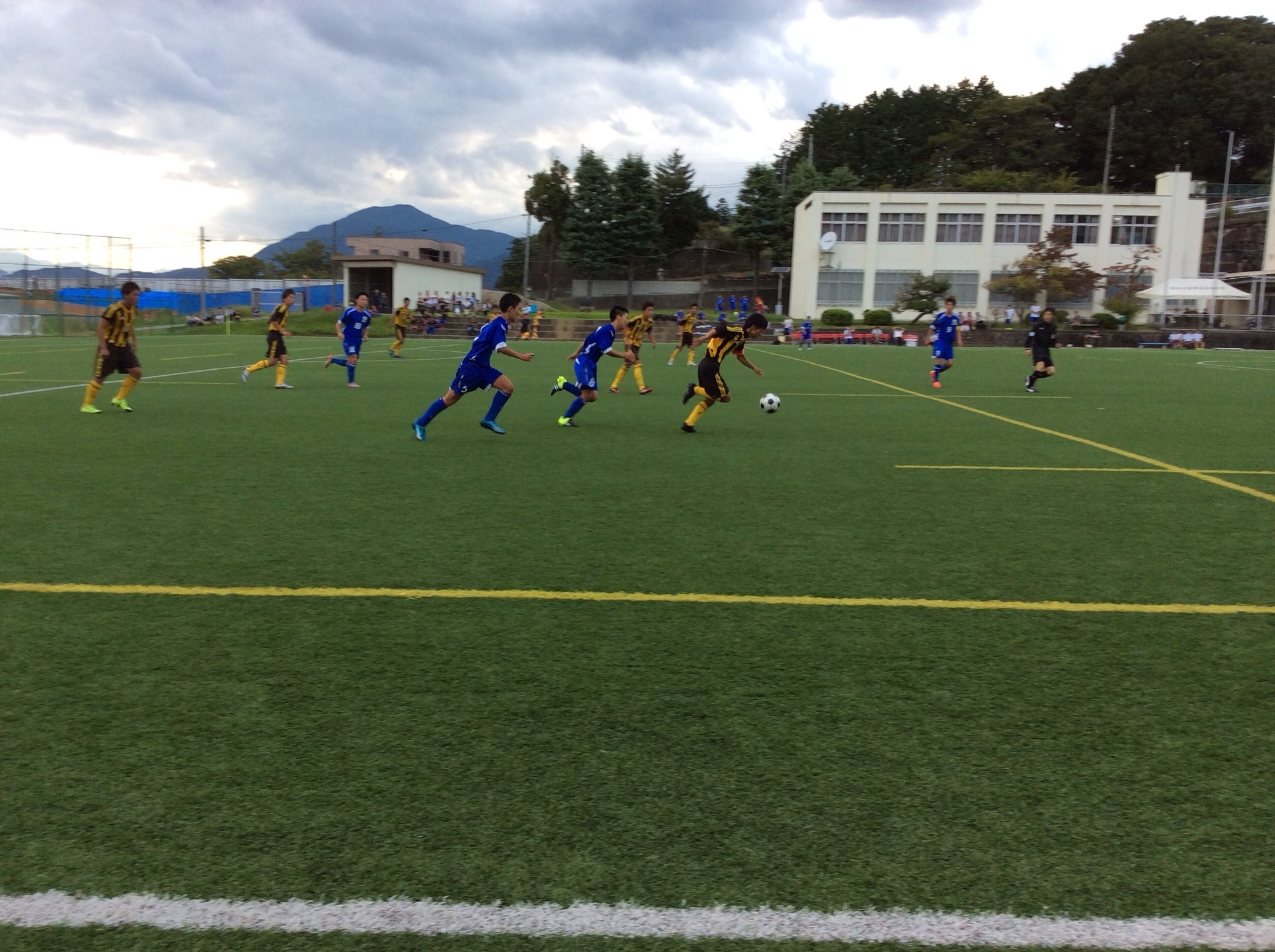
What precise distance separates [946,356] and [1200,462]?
10.1 metres

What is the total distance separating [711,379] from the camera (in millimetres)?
11453

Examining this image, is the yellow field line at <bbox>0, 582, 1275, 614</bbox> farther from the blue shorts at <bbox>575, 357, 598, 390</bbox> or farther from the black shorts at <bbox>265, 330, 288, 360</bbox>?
the black shorts at <bbox>265, 330, 288, 360</bbox>

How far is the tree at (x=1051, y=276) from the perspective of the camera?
58.5 m

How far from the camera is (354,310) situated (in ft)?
60.1

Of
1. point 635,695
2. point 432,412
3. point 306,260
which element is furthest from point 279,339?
point 306,260

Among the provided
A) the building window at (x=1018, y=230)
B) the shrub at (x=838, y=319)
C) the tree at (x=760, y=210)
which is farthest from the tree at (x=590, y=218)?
the building window at (x=1018, y=230)

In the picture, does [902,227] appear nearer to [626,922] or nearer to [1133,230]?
[1133,230]

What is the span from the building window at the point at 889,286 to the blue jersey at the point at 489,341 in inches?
2300

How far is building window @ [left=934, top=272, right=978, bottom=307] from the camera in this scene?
64312 mm

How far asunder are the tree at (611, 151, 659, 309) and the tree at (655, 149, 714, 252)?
395 inches

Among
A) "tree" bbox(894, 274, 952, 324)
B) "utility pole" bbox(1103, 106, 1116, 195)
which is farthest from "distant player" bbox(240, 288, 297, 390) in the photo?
"utility pole" bbox(1103, 106, 1116, 195)

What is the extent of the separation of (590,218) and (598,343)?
62073mm

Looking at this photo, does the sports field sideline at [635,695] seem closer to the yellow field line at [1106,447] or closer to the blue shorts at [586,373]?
the yellow field line at [1106,447]

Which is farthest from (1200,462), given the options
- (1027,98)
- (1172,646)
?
(1027,98)
